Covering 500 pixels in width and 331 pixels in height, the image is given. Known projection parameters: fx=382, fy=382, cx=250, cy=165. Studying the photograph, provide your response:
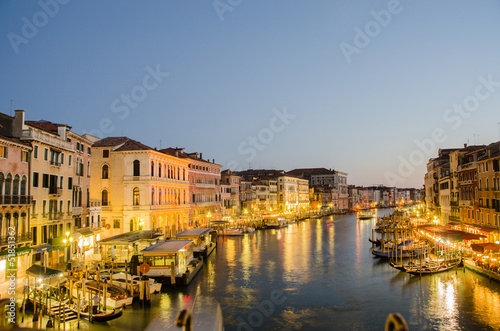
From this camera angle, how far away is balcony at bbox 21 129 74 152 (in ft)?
62.3

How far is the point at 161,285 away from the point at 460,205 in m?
26.0

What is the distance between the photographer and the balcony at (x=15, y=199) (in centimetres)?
1681

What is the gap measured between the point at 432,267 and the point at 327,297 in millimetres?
8179

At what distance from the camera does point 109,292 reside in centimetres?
1539

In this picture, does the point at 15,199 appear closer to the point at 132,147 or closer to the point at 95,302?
the point at 95,302

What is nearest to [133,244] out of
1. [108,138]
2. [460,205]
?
[108,138]

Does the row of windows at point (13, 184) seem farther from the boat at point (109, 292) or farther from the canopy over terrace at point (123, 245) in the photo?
the canopy over terrace at point (123, 245)

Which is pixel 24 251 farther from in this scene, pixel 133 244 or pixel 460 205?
pixel 460 205

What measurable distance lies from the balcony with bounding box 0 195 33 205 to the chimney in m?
3.14

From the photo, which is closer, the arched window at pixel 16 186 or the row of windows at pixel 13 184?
the row of windows at pixel 13 184

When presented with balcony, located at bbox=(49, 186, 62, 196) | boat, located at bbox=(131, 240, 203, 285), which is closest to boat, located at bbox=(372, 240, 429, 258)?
boat, located at bbox=(131, 240, 203, 285)

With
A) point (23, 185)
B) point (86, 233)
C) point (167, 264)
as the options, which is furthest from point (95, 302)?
point (86, 233)

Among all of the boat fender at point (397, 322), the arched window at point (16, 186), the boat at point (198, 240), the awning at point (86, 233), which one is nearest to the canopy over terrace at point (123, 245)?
the awning at point (86, 233)

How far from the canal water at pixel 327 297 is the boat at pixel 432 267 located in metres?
0.33
